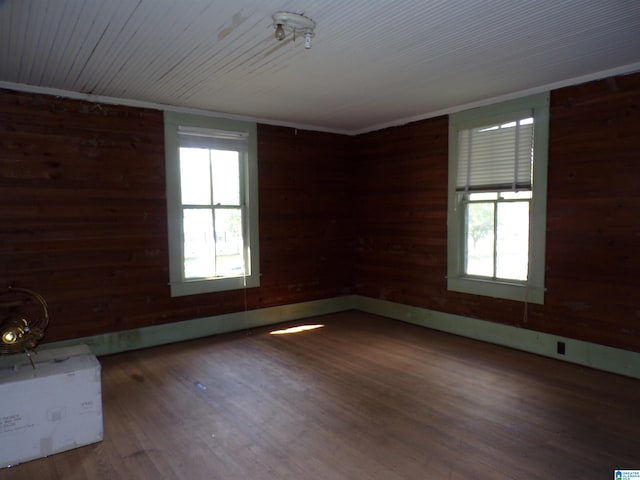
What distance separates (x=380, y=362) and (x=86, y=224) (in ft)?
11.1


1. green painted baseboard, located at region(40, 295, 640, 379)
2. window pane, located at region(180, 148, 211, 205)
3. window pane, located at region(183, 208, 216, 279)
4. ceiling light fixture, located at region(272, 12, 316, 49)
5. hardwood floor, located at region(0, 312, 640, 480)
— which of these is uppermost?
ceiling light fixture, located at region(272, 12, 316, 49)

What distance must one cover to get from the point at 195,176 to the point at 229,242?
0.93 metres

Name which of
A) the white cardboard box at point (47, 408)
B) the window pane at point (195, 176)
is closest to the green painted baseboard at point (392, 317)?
the window pane at point (195, 176)

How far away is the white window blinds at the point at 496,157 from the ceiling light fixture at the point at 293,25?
2684mm

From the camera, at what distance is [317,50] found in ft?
10.5

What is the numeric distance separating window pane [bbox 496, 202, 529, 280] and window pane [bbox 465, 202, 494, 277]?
0.35ft

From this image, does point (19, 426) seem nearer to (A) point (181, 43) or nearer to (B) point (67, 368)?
(B) point (67, 368)

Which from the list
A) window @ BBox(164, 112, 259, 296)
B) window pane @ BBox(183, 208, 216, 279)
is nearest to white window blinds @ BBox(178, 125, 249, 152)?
window @ BBox(164, 112, 259, 296)

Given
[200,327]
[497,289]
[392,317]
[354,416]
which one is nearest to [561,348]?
[497,289]

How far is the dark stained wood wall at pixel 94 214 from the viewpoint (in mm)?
→ 3992

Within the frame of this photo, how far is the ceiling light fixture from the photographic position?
8.59 feet

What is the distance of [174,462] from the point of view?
2.53m

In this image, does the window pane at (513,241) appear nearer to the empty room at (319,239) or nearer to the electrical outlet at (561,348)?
the empty room at (319,239)

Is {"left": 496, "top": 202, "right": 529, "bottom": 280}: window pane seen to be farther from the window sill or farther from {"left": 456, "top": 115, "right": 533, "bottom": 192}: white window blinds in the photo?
{"left": 456, "top": 115, "right": 533, "bottom": 192}: white window blinds
